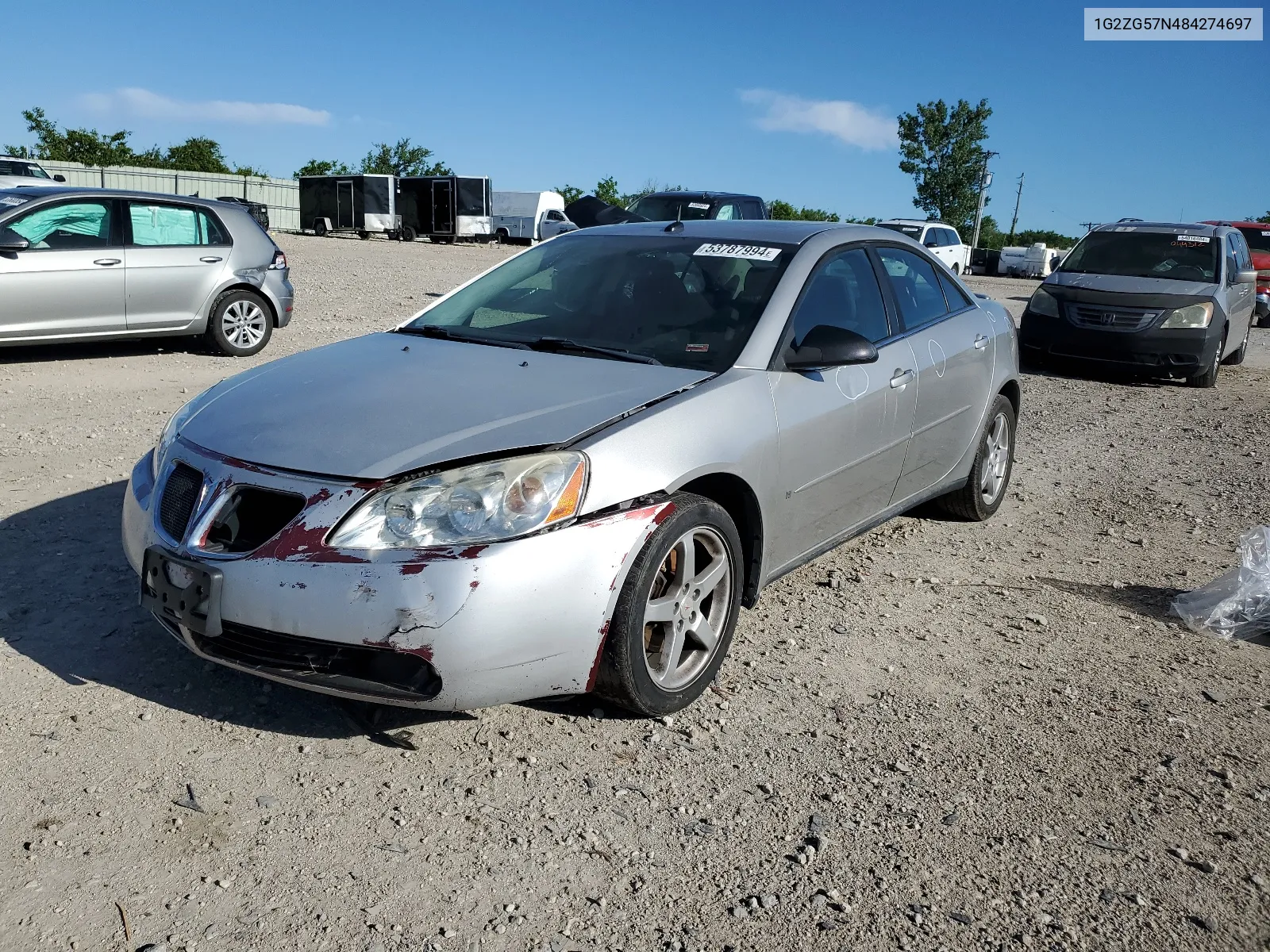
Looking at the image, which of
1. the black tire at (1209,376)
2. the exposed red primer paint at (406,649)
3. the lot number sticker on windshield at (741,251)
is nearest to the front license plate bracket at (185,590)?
the exposed red primer paint at (406,649)

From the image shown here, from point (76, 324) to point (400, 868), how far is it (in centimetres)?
812

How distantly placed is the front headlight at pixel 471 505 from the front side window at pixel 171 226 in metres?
7.94

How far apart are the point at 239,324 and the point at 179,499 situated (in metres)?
7.74

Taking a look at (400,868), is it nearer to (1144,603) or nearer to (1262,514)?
(1144,603)

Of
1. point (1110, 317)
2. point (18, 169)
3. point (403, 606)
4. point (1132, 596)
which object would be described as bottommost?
point (1132, 596)

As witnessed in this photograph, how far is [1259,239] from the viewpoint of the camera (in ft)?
61.8

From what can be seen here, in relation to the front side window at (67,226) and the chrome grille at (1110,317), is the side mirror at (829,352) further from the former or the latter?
the chrome grille at (1110,317)

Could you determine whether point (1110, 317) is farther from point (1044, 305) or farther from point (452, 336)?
point (452, 336)

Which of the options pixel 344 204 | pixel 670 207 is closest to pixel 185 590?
pixel 670 207

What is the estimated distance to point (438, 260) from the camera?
2888cm

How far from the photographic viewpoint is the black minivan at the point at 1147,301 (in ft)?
36.9

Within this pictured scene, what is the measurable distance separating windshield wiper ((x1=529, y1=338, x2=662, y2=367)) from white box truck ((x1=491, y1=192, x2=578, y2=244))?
38.9 metres

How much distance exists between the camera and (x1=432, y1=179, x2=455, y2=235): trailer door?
39875mm

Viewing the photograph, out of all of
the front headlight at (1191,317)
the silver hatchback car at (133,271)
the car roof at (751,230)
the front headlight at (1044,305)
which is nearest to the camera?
the car roof at (751,230)
